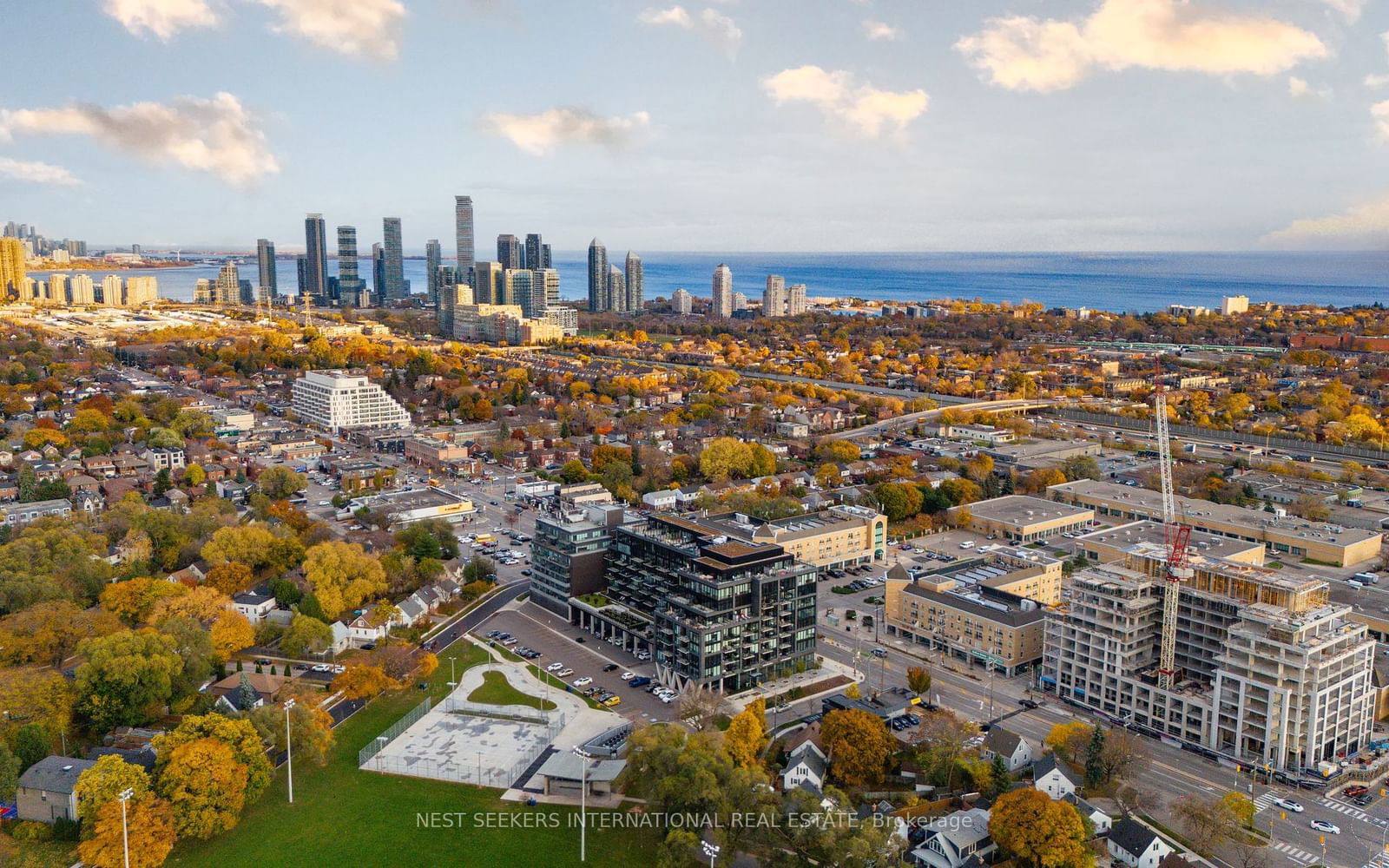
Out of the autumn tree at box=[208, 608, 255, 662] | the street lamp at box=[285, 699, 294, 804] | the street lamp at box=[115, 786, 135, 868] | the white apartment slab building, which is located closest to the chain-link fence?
the street lamp at box=[285, 699, 294, 804]

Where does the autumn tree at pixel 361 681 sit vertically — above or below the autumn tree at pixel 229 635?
below

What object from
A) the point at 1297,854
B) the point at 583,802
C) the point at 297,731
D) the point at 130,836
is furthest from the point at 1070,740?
the point at 130,836

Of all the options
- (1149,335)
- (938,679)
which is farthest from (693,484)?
(1149,335)

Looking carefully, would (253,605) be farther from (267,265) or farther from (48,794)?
(267,265)

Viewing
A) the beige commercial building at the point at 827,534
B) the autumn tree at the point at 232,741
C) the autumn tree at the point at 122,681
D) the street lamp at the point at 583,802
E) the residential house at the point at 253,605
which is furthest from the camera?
the beige commercial building at the point at 827,534

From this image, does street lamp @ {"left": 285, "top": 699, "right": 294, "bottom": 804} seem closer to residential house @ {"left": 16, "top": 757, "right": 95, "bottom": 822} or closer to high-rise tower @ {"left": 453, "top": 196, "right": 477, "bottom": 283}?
residential house @ {"left": 16, "top": 757, "right": 95, "bottom": 822}

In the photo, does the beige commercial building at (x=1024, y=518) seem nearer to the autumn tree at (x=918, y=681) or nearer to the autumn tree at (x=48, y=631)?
the autumn tree at (x=918, y=681)

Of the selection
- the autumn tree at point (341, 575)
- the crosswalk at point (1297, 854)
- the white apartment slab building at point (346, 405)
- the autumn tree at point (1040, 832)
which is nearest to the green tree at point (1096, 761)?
the autumn tree at point (1040, 832)
